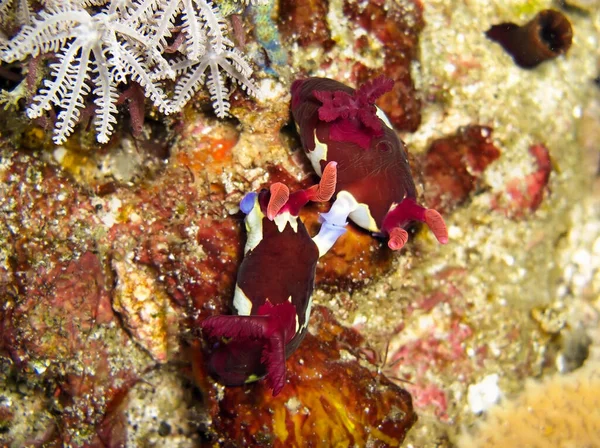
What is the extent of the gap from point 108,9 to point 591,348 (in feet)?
16.8

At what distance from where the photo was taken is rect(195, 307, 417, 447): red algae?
2.91 m

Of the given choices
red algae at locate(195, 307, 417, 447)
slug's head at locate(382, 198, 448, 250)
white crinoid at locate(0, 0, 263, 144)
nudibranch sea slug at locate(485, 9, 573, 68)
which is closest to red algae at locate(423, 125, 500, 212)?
nudibranch sea slug at locate(485, 9, 573, 68)

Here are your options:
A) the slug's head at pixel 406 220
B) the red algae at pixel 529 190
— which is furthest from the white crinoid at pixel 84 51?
the red algae at pixel 529 190

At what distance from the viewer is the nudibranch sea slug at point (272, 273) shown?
2.69 metres

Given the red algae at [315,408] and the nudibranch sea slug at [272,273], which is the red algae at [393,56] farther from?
the red algae at [315,408]

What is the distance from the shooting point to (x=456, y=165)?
4.03 m

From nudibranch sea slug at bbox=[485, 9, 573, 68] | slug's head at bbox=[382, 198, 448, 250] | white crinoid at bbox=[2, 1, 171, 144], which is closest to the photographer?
white crinoid at bbox=[2, 1, 171, 144]

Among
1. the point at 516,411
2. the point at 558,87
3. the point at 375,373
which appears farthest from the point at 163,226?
the point at 558,87

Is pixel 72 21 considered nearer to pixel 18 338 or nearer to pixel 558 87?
pixel 18 338

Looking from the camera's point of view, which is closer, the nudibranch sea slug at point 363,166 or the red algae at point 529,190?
the nudibranch sea slug at point 363,166

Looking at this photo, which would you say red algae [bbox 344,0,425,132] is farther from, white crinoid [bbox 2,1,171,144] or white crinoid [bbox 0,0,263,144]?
white crinoid [bbox 2,1,171,144]

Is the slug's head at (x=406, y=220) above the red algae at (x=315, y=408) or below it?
above

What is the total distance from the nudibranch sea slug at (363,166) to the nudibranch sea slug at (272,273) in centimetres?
25

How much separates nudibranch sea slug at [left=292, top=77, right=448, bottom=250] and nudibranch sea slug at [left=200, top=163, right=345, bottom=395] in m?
0.25
